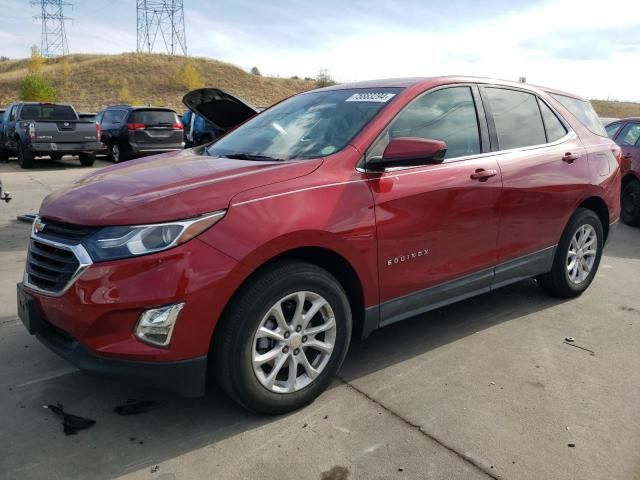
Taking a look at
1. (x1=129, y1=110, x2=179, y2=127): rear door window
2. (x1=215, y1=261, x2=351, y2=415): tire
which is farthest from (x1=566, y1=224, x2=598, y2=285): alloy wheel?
(x1=129, y1=110, x2=179, y2=127): rear door window

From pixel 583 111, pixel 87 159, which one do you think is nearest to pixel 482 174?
pixel 583 111

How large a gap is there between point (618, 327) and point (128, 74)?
75.3 metres

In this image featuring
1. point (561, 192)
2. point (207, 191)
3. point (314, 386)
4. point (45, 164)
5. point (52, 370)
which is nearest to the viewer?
point (207, 191)

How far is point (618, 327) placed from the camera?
13.6ft

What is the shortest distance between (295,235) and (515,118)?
229cm

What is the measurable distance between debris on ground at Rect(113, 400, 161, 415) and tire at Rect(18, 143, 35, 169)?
12.8 meters

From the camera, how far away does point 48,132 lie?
45.0 ft

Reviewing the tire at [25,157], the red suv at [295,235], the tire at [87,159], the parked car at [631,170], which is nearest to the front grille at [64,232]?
the red suv at [295,235]

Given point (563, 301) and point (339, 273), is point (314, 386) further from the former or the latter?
point (563, 301)

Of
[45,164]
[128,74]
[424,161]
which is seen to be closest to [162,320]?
[424,161]

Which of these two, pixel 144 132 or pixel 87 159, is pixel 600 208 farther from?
pixel 87 159

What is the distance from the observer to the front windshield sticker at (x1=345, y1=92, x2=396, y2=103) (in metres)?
3.39

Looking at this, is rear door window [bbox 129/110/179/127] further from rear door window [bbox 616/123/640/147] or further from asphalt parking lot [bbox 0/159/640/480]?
asphalt parking lot [bbox 0/159/640/480]

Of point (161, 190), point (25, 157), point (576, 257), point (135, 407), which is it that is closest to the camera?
point (161, 190)
